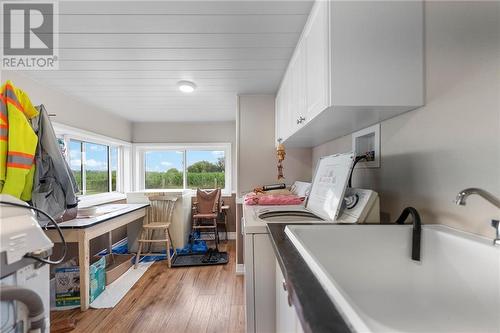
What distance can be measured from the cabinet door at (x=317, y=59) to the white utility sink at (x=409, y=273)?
1.90 feet

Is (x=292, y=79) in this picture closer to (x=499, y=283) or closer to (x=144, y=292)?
(x=499, y=283)

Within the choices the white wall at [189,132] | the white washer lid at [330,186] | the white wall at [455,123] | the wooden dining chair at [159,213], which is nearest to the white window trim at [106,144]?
the white wall at [189,132]

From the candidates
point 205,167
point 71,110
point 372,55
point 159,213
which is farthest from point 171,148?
point 372,55

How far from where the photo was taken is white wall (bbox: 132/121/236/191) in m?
4.01

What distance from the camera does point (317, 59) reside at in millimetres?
1074

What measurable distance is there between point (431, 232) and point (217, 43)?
1.55 m

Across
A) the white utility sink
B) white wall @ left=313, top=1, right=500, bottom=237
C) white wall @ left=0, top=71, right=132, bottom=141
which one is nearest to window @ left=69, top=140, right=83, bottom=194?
white wall @ left=0, top=71, right=132, bottom=141

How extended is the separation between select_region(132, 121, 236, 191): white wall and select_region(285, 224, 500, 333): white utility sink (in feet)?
10.7

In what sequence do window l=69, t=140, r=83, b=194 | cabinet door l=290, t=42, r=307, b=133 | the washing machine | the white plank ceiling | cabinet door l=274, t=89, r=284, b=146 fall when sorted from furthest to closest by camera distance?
window l=69, t=140, r=83, b=194, cabinet door l=274, t=89, r=284, b=146, cabinet door l=290, t=42, r=307, b=133, the white plank ceiling, the washing machine

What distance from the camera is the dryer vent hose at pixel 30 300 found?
59 cm

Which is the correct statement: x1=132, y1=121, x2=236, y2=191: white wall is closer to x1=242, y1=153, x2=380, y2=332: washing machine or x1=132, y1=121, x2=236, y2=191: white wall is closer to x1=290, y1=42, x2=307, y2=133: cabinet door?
x1=290, y1=42, x2=307, y2=133: cabinet door

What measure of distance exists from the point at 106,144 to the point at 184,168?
129 cm

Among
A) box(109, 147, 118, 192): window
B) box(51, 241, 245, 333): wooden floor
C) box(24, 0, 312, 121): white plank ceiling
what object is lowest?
box(51, 241, 245, 333): wooden floor

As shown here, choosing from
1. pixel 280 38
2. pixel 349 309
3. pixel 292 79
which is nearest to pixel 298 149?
pixel 292 79
